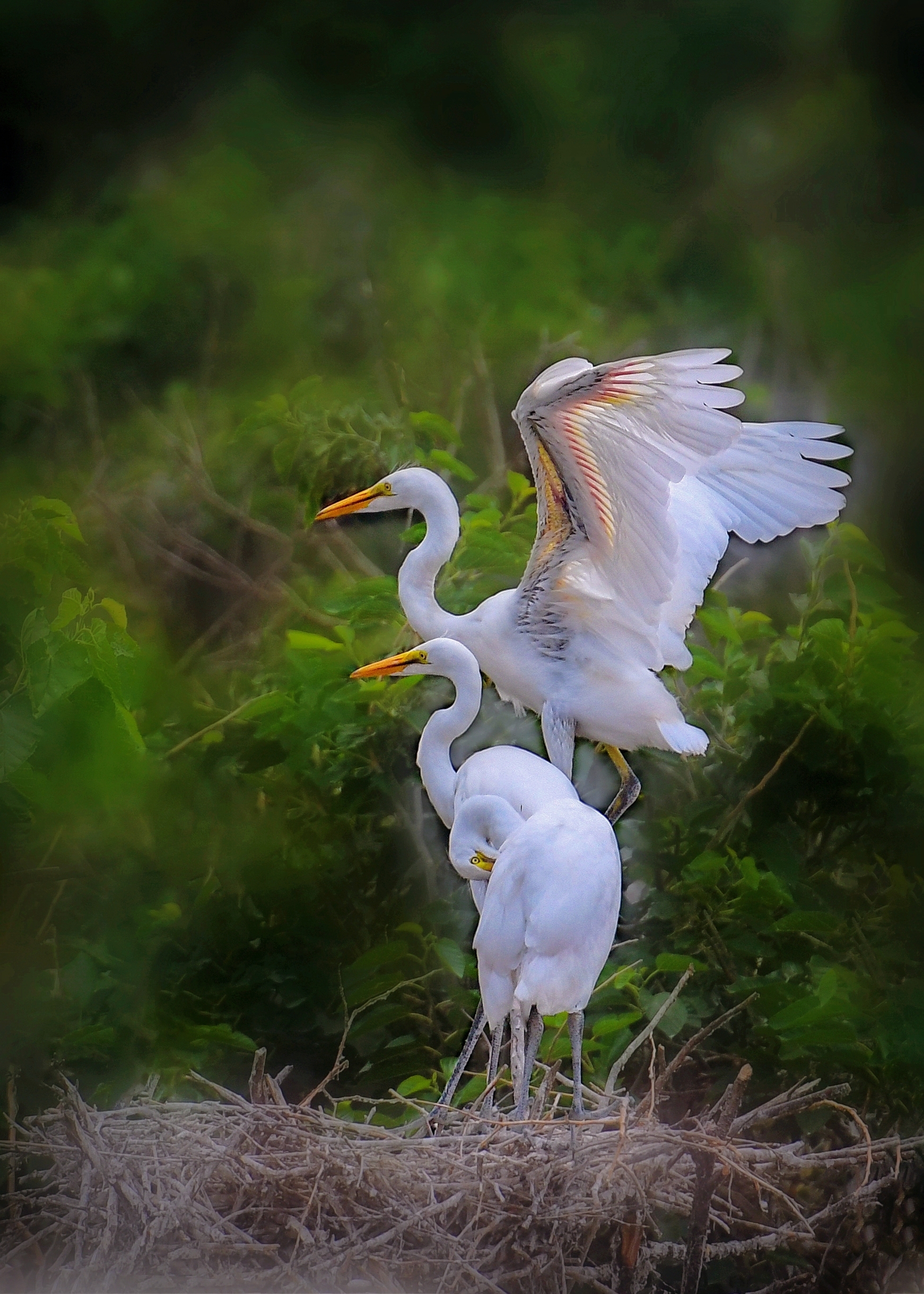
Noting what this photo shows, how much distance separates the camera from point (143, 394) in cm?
284

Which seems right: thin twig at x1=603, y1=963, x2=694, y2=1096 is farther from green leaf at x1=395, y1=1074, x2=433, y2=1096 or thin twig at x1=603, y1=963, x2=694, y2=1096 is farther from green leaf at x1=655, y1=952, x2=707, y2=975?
green leaf at x1=395, y1=1074, x2=433, y2=1096

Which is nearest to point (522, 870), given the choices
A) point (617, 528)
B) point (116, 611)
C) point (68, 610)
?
point (617, 528)

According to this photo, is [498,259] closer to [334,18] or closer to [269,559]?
[334,18]

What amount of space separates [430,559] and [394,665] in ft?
0.67

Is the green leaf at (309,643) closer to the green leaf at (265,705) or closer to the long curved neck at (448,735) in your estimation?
the green leaf at (265,705)

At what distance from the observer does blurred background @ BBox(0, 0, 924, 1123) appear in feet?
7.00

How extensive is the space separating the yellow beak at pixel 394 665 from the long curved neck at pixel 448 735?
0.13 ft

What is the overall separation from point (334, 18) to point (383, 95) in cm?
14

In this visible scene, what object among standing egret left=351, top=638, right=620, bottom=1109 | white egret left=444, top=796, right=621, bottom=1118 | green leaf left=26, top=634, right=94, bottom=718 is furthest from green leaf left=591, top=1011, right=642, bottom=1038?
green leaf left=26, top=634, right=94, bottom=718

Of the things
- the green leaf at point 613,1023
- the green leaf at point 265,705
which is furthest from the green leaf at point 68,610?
the green leaf at point 613,1023

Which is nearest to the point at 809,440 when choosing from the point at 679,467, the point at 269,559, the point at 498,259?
the point at 679,467

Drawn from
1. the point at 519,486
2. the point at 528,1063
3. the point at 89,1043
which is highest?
the point at 519,486

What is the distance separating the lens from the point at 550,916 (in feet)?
4.92

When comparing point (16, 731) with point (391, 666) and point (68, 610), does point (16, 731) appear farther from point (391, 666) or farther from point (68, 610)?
point (391, 666)
